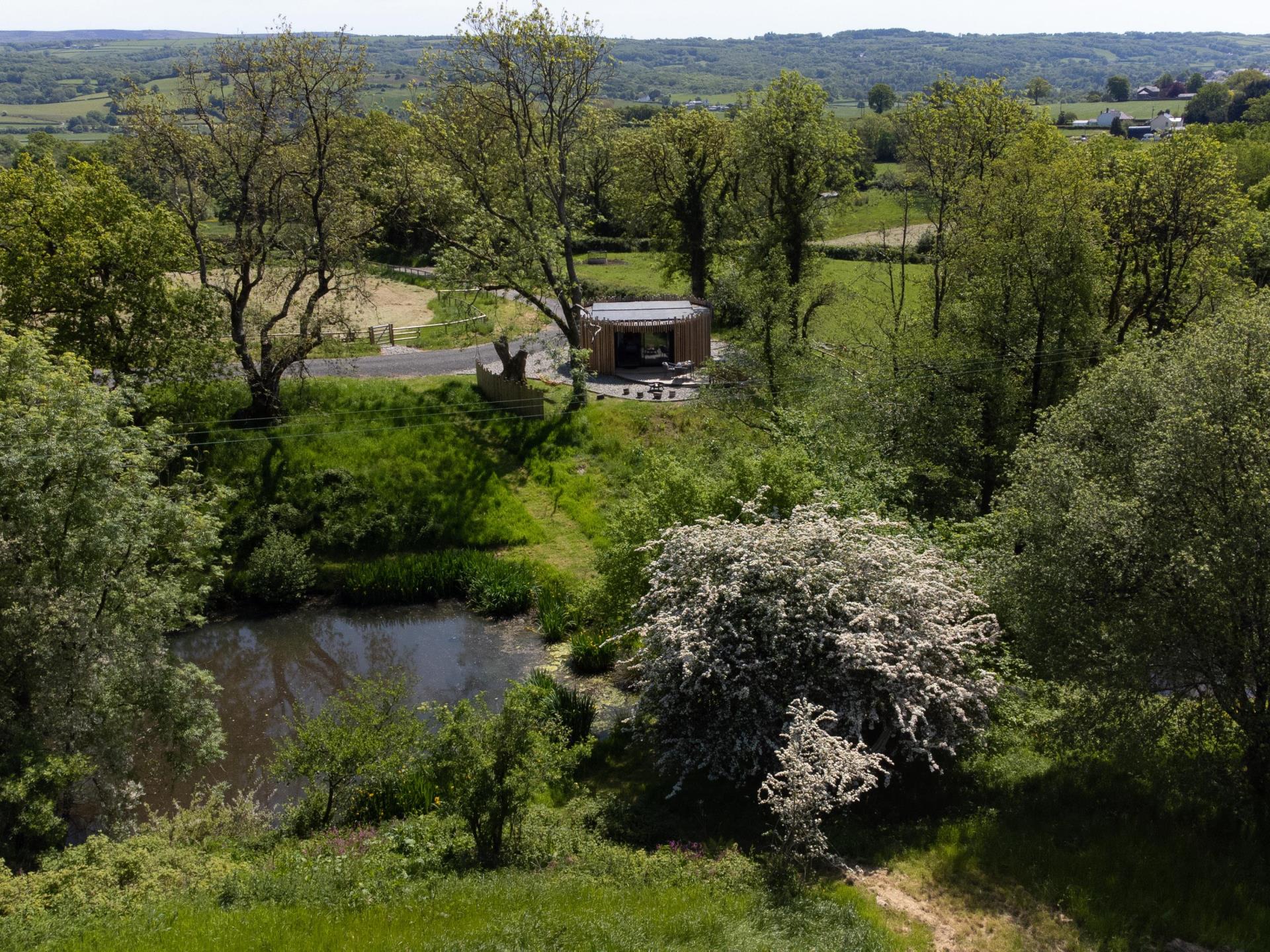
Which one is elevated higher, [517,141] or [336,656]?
[517,141]

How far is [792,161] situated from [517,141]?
38.7 feet

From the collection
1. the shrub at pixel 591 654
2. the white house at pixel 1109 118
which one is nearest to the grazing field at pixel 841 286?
the shrub at pixel 591 654

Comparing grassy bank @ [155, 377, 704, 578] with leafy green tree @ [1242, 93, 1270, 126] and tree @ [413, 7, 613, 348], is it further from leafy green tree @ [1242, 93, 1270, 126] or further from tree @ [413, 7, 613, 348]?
leafy green tree @ [1242, 93, 1270, 126]

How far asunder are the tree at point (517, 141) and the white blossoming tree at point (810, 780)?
22.9 meters

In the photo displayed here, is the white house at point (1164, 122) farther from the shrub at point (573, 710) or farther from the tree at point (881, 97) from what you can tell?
the shrub at point (573, 710)

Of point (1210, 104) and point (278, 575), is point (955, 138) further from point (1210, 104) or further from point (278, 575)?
point (1210, 104)

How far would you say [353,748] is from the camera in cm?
1491

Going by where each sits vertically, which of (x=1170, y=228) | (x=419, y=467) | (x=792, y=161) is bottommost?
(x=419, y=467)

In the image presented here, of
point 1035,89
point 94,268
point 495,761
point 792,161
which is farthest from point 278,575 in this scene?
point 1035,89

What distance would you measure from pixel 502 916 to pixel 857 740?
20.7 ft

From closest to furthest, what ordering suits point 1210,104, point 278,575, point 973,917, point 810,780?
point 810,780 < point 973,917 < point 278,575 < point 1210,104

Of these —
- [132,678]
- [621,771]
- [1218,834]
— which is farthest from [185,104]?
[1218,834]

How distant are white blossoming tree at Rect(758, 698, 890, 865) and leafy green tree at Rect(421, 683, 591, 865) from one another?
3215 mm

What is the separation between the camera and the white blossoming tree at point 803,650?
601 inches
